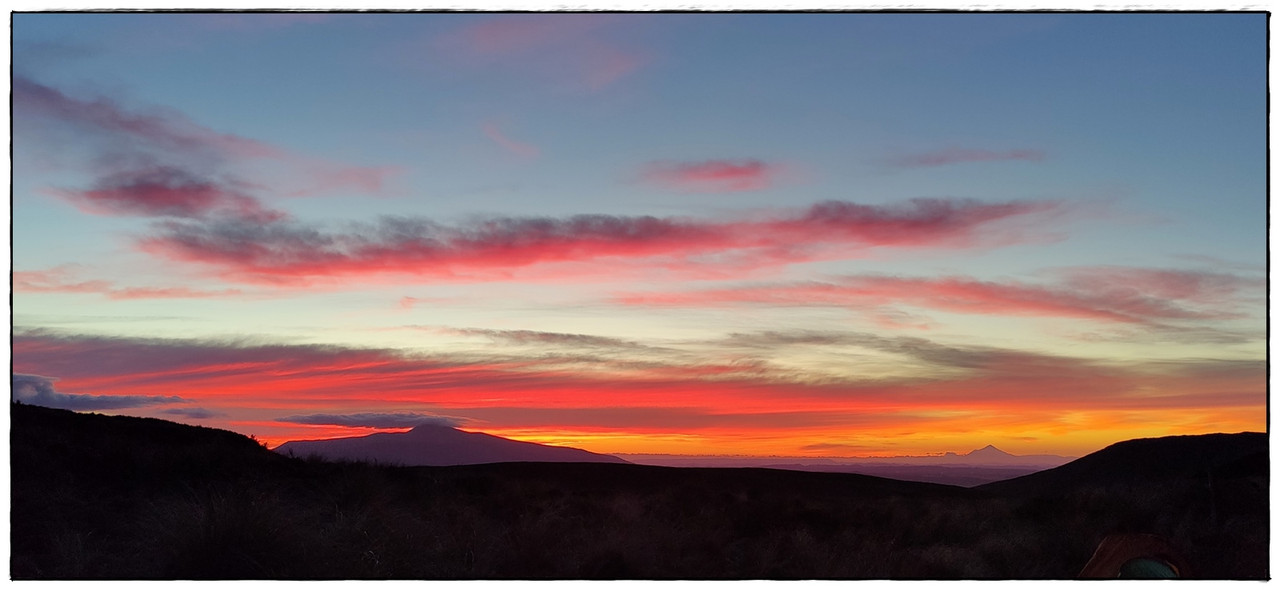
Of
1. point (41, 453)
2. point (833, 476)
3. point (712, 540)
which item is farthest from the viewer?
point (833, 476)

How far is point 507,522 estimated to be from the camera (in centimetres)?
1322

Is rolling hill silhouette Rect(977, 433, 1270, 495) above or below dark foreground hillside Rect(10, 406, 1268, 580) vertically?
above

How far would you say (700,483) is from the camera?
66.0 ft

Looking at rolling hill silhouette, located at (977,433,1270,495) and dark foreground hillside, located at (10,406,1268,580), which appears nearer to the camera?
dark foreground hillside, located at (10,406,1268,580)

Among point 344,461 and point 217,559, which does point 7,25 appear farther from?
point 344,461

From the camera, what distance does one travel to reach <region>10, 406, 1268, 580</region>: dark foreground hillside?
382 inches

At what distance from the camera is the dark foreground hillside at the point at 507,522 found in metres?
9.70

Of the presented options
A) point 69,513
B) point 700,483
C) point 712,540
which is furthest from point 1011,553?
point 69,513

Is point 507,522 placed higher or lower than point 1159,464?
lower

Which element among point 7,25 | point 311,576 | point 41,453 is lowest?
point 311,576

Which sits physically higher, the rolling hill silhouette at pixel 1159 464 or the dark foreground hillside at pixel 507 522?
the rolling hill silhouette at pixel 1159 464

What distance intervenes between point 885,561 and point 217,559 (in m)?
7.60

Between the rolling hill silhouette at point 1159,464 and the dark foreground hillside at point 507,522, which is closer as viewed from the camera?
the dark foreground hillside at point 507,522

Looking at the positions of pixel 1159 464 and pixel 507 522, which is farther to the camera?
pixel 1159 464
